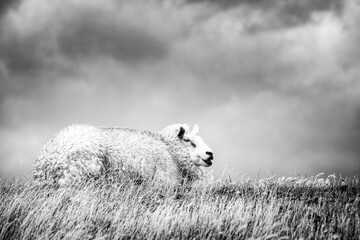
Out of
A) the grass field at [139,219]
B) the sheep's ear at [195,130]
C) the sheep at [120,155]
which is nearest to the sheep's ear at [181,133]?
the sheep at [120,155]

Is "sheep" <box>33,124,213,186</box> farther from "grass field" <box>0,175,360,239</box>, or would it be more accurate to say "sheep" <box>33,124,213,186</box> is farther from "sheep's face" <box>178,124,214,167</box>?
"grass field" <box>0,175,360,239</box>

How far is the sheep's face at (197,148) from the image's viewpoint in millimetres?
11375

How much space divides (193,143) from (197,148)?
26 centimetres

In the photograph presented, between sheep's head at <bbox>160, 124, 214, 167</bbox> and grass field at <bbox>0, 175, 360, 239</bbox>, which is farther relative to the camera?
sheep's head at <bbox>160, 124, 214, 167</bbox>

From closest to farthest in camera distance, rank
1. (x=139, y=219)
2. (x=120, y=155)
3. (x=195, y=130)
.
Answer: (x=139, y=219) → (x=120, y=155) → (x=195, y=130)

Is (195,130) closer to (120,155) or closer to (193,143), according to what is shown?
(193,143)

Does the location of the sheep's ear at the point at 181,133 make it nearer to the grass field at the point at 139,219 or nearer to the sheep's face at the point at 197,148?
the sheep's face at the point at 197,148

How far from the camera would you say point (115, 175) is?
29.4ft

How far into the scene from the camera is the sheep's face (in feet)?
37.3

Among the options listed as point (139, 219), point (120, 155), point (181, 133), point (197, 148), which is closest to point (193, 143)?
point (197, 148)

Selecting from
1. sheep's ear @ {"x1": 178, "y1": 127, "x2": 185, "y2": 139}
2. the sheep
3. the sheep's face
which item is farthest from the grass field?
sheep's ear @ {"x1": 178, "y1": 127, "x2": 185, "y2": 139}

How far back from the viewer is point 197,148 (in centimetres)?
1152

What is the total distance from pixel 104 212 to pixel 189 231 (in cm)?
179

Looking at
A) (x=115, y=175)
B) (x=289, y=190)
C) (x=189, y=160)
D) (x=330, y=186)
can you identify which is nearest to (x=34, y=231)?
(x=115, y=175)
